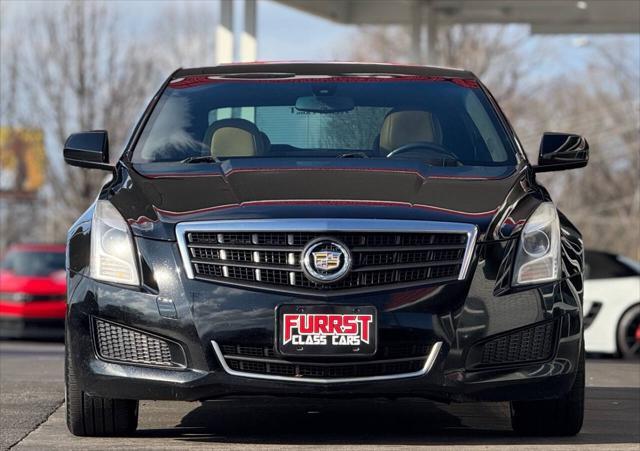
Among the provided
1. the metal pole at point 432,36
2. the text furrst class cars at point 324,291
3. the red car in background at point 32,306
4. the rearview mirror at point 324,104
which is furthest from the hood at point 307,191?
the metal pole at point 432,36

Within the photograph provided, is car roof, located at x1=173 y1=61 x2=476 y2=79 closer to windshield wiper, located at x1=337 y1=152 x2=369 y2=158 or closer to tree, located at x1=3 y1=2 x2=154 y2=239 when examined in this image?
windshield wiper, located at x1=337 y1=152 x2=369 y2=158

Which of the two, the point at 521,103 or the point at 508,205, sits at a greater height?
the point at 508,205

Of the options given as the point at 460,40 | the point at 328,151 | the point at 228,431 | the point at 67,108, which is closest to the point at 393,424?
the point at 228,431

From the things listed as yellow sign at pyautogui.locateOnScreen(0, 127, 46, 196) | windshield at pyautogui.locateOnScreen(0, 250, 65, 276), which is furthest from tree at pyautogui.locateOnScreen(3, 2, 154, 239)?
windshield at pyautogui.locateOnScreen(0, 250, 65, 276)

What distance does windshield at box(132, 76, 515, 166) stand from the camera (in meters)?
6.88

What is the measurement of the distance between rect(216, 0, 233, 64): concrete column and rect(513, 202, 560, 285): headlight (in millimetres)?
11748

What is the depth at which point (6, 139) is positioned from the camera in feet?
168

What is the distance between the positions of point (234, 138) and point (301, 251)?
1.32 metres

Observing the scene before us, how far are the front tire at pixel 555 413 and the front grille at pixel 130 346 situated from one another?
152 cm

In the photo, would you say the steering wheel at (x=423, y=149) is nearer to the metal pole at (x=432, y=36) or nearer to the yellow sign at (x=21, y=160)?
the metal pole at (x=432, y=36)

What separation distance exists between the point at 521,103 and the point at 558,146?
148 feet

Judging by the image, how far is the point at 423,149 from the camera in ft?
22.6

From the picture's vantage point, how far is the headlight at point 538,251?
5.91 metres

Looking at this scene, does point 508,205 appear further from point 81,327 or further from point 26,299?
point 26,299
